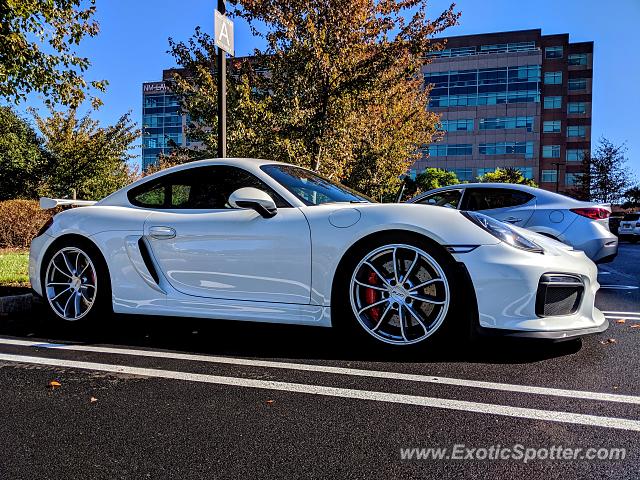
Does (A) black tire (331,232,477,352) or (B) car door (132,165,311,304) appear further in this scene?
(B) car door (132,165,311,304)

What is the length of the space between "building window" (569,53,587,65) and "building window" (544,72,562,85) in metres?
3.73

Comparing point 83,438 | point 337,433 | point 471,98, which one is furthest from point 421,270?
point 471,98

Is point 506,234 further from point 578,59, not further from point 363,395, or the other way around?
point 578,59

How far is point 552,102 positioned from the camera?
2490 inches

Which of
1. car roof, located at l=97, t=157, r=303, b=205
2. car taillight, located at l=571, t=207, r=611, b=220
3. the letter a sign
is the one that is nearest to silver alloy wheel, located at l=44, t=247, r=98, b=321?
car roof, located at l=97, t=157, r=303, b=205

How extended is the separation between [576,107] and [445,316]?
70539 millimetres

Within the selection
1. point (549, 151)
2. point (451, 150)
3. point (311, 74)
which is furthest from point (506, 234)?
point (549, 151)

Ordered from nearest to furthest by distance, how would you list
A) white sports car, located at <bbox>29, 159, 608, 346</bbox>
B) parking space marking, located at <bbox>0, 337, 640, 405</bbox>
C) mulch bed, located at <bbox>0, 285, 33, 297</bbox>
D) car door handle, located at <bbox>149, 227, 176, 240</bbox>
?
parking space marking, located at <bbox>0, 337, 640, 405</bbox> → white sports car, located at <bbox>29, 159, 608, 346</bbox> → car door handle, located at <bbox>149, 227, 176, 240</bbox> → mulch bed, located at <bbox>0, 285, 33, 297</bbox>

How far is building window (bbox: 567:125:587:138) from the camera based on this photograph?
211 feet

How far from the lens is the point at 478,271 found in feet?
9.96

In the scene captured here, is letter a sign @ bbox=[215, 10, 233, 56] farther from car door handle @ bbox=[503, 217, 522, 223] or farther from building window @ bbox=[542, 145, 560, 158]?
building window @ bbox=[542, 145, 560, 158]

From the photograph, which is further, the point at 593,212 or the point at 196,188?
the point at 593,212

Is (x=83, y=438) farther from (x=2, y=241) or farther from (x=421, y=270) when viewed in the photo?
(x=2, y=241)

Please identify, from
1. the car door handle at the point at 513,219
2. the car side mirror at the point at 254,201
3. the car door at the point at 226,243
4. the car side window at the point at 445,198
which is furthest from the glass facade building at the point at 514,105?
the car side mirror at the point at 254,201
